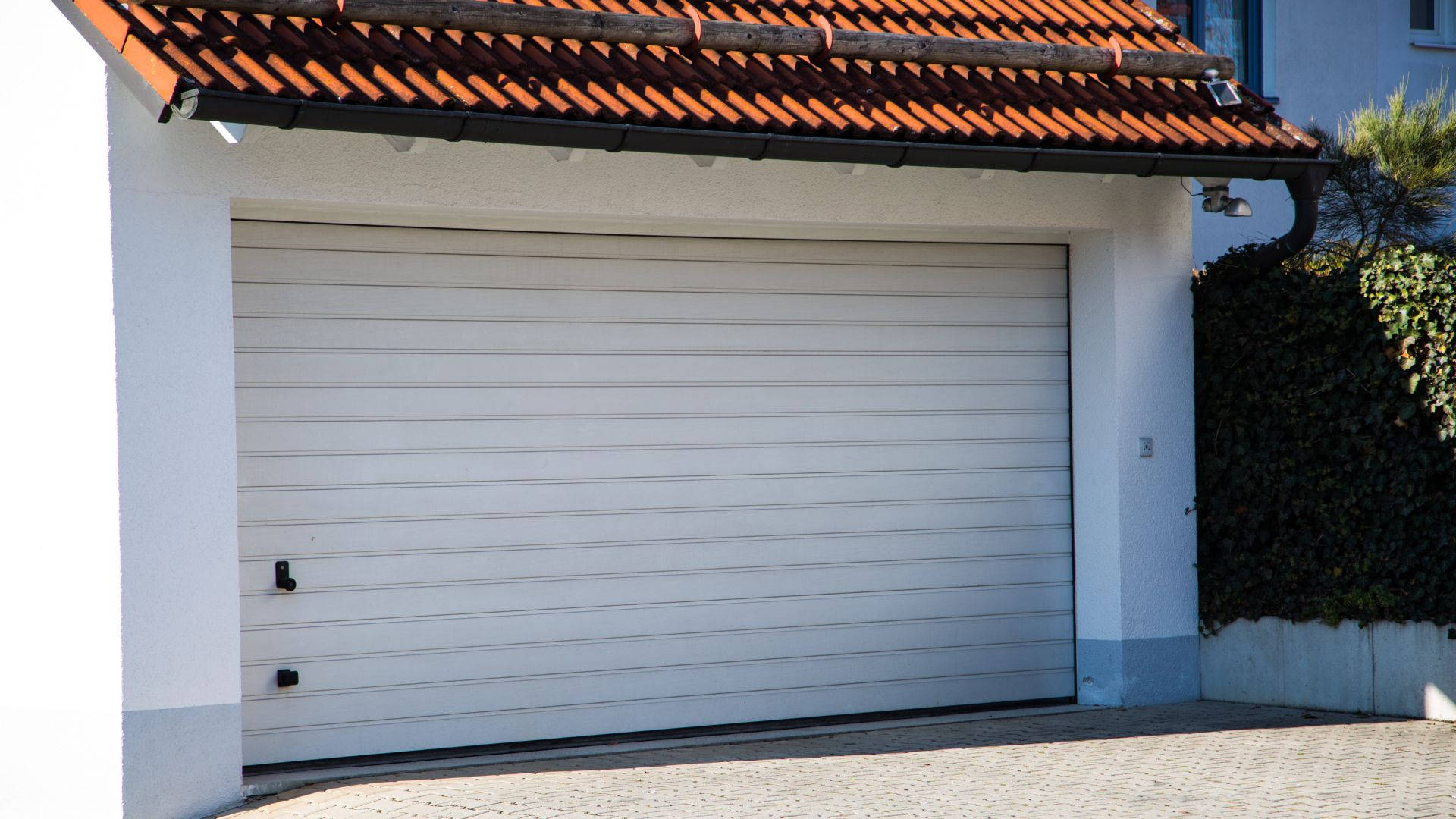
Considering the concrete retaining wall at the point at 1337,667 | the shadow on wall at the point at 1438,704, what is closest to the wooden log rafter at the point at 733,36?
the concrete retaining wall at the point at 1337,667

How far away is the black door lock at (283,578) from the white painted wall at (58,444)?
0.87 meters

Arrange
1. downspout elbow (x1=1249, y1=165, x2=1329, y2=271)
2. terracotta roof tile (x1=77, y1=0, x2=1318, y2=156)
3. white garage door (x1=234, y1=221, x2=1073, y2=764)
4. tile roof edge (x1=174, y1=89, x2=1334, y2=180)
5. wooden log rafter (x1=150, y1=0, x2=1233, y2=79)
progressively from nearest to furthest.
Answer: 1. tile roof edge (x1=174, y1=89, x2=1334, y2=180)
2. terracotta roof tile (x1=77, y1=0, x2=1318, y2=156)
3. wooden log rafter (x1=150, y1=0, x2=1233, y2=79)
4. white garage door (x1=234, y1=221, x2=1073, y2=764)
5. downspout elbow (x1=1249, y1=165, x2=1329, y2=271)

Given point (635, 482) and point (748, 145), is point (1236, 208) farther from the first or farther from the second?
point (635, 482)

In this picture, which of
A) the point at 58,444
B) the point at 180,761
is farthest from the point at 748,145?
the point at 180,761

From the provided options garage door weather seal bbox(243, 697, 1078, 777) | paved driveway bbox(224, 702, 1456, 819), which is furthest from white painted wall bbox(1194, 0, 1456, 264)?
paved driveway bbox(224, 702, 1456, 819)

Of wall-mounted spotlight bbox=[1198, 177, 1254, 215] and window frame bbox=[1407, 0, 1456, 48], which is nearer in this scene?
wall-mounted spotlight bbox=[1198, 177, 1254, 215]

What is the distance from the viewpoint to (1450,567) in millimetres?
7398

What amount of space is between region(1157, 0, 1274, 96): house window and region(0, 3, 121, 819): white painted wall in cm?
935

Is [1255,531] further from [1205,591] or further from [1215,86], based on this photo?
[1215,86]

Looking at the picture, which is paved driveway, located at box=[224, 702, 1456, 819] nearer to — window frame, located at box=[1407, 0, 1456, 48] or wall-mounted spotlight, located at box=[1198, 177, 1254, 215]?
wall-mounted spotlight, located at box=[1198, 177, 1254, 215]

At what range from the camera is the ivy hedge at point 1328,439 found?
7.45 meters

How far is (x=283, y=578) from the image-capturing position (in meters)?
6.77

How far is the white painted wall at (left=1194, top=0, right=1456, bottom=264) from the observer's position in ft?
40.9

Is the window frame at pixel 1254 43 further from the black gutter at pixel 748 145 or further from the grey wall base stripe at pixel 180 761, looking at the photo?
the grey wall base stripe at pixel 180 761
